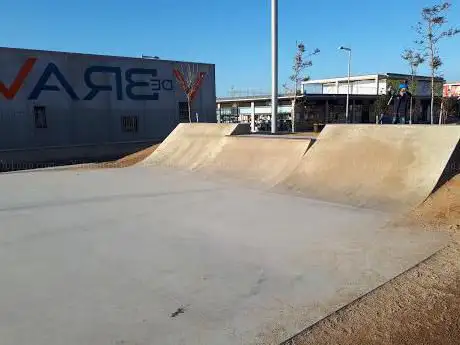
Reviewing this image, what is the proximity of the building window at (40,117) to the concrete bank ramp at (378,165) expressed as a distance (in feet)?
53.0

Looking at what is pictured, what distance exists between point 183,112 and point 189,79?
7.31 ft

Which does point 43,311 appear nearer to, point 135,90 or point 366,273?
point 366,273

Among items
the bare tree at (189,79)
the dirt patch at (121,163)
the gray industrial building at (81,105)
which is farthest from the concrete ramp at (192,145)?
the bare tree at (189,79)

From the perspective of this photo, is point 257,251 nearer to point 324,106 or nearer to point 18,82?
point 18,82

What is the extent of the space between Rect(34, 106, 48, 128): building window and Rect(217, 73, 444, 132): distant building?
23.6m

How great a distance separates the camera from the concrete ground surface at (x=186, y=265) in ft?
11.4

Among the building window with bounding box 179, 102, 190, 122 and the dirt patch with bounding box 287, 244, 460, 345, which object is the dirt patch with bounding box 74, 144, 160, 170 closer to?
the building window with bounding box 179, 102, 190, 122

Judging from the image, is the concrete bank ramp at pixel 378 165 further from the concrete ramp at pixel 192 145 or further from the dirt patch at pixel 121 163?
the dirt patch at pixel 121 163

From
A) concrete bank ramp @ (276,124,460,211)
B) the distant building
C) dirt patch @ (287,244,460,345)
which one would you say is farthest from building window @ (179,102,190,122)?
dirt patch @ (287,244,460,345)

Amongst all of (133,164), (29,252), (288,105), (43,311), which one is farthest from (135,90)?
(288,105)

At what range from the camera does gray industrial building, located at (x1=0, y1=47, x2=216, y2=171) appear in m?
20.3

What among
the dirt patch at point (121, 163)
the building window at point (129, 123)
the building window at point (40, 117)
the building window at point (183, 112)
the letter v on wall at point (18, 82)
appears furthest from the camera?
the building window at point (183, 112)

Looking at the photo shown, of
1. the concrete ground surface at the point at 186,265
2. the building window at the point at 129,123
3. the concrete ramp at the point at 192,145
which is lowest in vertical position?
the concrete ground surface at the point at 186,265

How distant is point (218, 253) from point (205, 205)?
2906mm
